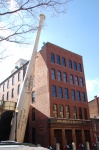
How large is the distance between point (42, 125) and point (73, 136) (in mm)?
5941

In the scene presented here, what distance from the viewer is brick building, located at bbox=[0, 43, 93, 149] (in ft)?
100

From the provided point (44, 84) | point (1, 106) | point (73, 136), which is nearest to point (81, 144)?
point (73, 136)

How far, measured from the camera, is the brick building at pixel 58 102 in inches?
1202

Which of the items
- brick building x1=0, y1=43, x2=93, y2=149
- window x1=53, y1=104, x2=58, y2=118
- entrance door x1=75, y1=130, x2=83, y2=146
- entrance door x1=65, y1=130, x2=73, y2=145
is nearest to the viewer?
brick building x1=0, y1=43, x2=93, y2=149

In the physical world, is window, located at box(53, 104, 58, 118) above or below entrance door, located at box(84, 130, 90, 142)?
above

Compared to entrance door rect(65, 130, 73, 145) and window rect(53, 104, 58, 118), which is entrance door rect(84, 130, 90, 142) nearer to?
entrance door rect(65, 130, 73, 145)

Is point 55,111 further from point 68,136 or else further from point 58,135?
point 68,136

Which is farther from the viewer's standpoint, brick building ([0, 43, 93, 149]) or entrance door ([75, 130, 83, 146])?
entrance door ([75, 130, 83, 146])

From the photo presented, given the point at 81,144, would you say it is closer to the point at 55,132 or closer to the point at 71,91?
the point at 55,132

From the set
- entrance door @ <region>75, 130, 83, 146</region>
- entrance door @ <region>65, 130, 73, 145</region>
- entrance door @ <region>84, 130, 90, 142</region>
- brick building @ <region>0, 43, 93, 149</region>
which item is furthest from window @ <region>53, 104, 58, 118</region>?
entrance door @ <region>84, 130, 90, 142</region>

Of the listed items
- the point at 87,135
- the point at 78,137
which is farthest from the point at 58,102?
the point at 87,135

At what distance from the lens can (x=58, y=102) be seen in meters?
32.2

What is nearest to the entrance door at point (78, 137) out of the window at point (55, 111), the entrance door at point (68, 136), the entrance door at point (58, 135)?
the entrance door at point (68, 136)

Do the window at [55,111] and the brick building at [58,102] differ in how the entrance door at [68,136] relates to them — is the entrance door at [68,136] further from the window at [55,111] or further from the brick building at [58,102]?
the window at [55,111]
